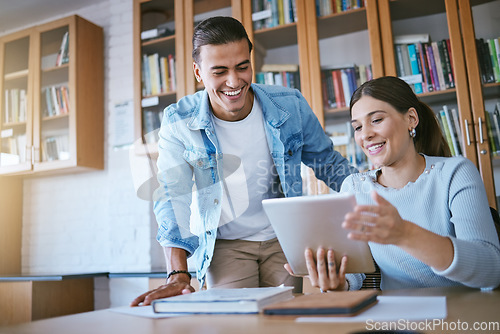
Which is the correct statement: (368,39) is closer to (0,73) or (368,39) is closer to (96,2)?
(96,2)

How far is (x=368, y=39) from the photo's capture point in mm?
2385

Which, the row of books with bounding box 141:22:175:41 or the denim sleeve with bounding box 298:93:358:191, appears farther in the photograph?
the row of books with bounding box 141:22:175:41

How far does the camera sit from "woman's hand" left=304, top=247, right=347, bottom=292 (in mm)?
948

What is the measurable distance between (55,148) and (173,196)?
1945 millimetres

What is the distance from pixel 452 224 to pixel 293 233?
0.49m

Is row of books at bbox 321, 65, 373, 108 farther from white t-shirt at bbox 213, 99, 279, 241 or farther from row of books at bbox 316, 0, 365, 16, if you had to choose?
white t-shirt at bbox 213, 99, 279, 241

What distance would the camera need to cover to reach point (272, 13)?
8.49 feet

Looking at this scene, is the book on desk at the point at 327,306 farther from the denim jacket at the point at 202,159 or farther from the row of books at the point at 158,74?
the row of books at the point at 158,74

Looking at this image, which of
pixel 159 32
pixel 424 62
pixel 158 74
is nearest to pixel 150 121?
pixel 158 74

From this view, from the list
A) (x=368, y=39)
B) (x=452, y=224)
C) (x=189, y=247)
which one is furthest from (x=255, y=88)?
(x=368, y=39)

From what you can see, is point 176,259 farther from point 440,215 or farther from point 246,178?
point 440,215

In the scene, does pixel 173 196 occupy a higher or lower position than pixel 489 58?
lower

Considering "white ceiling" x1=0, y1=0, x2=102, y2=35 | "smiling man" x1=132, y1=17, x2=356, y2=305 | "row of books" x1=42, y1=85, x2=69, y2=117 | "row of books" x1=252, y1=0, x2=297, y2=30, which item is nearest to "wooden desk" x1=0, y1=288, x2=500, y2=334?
"smiling man" x1=132, y1=17, x2=356, y2=305

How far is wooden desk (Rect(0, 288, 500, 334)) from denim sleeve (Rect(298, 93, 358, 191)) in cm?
92
